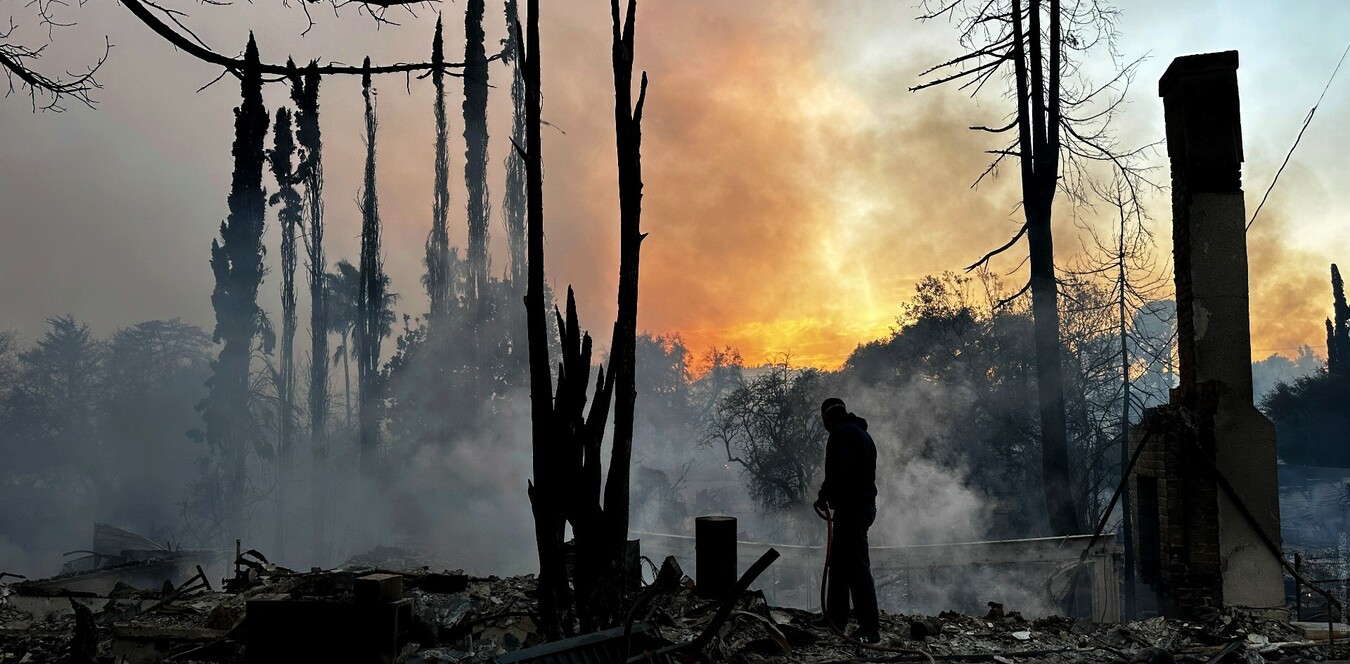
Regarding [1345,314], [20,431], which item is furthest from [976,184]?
[20,431]

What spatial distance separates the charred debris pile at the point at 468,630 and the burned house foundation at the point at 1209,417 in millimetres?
599

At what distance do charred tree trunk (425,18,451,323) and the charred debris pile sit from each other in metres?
29.5

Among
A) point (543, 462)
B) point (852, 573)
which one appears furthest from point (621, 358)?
point (852, 573)

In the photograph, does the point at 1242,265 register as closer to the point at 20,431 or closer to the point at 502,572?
the point at 502,572

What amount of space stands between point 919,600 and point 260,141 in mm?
31044

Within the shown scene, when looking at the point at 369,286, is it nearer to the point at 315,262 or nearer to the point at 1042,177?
the point at 315,262

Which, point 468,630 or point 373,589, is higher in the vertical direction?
point 373,589

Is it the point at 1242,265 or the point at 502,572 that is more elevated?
the point at 1242,265

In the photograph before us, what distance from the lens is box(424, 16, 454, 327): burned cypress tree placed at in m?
37.0

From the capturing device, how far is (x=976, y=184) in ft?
49.0

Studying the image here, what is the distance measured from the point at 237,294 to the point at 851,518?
111ft

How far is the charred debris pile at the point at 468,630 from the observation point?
565cm

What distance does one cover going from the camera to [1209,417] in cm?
776

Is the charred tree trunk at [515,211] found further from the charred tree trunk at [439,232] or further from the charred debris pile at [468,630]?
the charred debris pile at [468,630]
